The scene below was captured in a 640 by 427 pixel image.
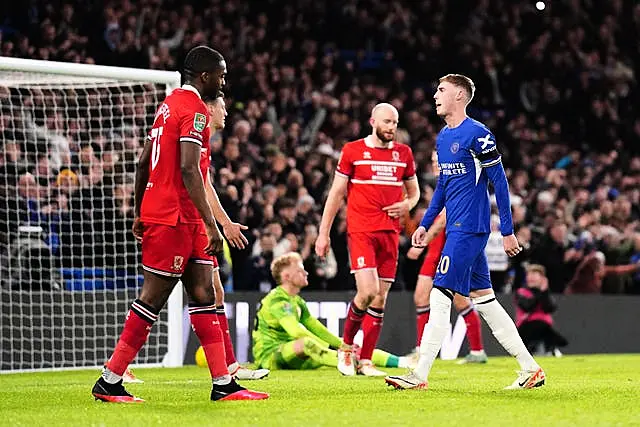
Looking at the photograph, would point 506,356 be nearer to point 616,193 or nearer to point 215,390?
point 616,193

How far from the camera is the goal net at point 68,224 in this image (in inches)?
479

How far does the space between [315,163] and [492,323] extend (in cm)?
815

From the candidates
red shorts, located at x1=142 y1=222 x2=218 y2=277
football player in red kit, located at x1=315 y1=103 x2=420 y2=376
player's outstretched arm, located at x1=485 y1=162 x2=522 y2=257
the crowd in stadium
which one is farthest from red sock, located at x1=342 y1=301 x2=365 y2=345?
red shorts, located at x1=142 y1=222 x2=218 y2=277

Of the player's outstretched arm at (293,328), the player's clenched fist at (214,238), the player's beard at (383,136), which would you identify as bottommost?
the player's outstretched arm at (293,328)

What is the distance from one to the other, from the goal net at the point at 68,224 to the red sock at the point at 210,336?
4.90 meters

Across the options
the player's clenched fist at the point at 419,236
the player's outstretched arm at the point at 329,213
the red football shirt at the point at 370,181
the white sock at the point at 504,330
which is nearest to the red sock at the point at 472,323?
the red football shirt at the point at 370,181

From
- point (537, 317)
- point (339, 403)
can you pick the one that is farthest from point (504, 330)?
point (537, 317)

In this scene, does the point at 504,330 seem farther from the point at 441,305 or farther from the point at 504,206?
the point at 504,206

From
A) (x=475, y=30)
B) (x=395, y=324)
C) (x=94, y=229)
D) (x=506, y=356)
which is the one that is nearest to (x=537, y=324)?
(x=506, y=356)

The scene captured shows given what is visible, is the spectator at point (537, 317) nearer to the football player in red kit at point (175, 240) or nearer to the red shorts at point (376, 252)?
the red shorts at point (376, 252)

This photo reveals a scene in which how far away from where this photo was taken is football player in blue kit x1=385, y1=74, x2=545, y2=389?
7.88 m

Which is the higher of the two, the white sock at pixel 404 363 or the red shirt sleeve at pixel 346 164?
the red shirt sleeve at pixel 346 164

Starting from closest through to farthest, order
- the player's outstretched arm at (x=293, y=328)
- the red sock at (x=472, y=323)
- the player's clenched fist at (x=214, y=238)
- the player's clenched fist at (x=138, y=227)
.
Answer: the player's clenched fist at (x=214, y=238) < the player's clenched fist at (x=138, y=227) < the player's outstretched arm at (x=293, y=328) < the red sock at (x=472, y=323)

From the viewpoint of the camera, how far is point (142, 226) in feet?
24.3
